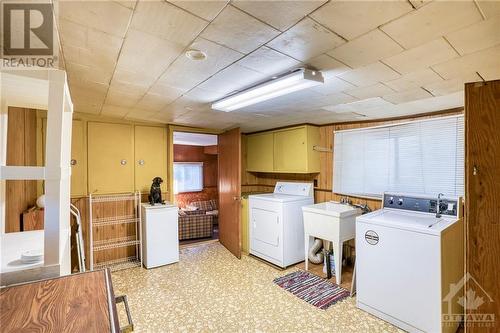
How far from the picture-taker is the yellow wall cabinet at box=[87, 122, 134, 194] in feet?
11.1

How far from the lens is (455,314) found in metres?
2.10

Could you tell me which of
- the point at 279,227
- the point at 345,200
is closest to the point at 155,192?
the point at 279,227

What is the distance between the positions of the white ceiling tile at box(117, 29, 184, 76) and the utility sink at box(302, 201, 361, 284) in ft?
7.88

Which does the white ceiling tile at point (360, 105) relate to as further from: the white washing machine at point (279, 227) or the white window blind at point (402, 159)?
the white washing machine at point (279, 227)

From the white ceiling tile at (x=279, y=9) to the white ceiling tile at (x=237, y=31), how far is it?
4 centimetres

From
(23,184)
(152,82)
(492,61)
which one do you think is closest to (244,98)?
(152,82)

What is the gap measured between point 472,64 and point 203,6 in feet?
5.55

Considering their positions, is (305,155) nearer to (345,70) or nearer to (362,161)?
(362,161)

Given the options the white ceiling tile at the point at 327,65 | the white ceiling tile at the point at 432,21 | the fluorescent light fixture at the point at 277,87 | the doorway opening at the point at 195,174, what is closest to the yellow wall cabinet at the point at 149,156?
the fluorescent light fixture at the point at 277,87

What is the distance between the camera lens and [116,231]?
360 cm

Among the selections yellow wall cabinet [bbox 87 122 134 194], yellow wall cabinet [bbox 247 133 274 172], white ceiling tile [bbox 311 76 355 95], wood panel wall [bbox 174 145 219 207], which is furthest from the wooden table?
wood panel wall [bbox 174 145 219 207]

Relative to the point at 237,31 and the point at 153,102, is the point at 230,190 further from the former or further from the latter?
the point at 237,31

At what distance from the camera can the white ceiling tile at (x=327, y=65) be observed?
1.50m

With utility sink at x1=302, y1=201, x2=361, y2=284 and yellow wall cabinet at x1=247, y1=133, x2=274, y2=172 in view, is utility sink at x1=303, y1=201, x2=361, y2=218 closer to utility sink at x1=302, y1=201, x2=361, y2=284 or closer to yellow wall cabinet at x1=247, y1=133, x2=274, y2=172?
utility sink at x1=302, y1=201, x2=361, y2=284
